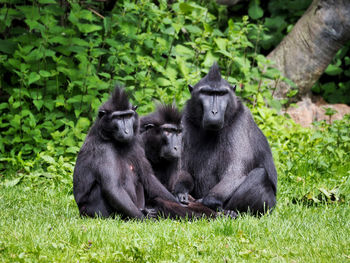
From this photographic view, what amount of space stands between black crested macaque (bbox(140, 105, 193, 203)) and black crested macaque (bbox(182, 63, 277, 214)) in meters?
0.19

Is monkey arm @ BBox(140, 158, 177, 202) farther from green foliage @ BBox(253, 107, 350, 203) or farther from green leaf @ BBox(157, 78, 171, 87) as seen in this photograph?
green leaf @ BBox(157, 78, 171, 87)

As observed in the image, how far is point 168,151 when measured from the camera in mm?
6246

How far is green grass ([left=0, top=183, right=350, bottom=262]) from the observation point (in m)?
4.26

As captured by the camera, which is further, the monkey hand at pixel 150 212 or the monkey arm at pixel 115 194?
the monkey hand at pixel 150 212

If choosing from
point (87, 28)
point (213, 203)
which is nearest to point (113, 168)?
point (213, 203)

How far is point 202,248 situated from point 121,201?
145 cm

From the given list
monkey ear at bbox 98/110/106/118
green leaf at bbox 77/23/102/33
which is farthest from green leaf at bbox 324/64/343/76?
monkey ear at bbox 98/110/106/118

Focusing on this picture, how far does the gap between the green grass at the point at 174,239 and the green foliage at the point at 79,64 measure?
2.58 metres

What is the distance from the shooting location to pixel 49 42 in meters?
8.54

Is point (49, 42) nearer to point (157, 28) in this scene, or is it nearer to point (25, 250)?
point (157, 28)

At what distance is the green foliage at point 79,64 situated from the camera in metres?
8.37

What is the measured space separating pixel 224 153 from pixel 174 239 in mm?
1965

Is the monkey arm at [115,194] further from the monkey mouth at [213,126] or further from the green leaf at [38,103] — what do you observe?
the green leaf at [38,103]

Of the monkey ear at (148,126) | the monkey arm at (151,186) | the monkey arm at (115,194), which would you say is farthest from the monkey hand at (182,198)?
the monkey ear at (148,126)
